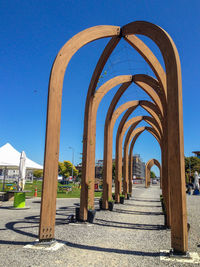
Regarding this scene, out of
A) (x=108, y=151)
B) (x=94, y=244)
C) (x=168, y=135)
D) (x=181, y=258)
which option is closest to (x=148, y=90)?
(x=108, y=151)

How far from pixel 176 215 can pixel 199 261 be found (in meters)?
0.84

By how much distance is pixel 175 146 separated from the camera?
4660 mm

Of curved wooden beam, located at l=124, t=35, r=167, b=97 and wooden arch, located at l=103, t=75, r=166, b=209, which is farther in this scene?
wooden arch, located at l=103, t=75, r=166, b=209

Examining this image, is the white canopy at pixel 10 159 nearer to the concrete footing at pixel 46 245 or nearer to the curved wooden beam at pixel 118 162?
the curved wooden beam at pixel 118 162

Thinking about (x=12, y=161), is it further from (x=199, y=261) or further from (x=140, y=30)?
(x=199, y=261)

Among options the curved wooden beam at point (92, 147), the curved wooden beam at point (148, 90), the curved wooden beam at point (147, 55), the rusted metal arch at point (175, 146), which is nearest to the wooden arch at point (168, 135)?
the rusted metal arch at point (175, 146)

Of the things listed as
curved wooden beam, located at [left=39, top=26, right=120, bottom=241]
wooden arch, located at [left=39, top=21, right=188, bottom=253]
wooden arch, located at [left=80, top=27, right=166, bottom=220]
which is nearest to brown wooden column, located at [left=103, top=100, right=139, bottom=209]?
wooden arch, located at [left=80, top=27, right=166, bottom=220]

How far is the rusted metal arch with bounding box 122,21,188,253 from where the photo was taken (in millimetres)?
4410

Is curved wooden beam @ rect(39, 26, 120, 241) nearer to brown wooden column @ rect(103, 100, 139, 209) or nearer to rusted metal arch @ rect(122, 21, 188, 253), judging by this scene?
rusted metal arch @ rect(122, 21, 188, 253)

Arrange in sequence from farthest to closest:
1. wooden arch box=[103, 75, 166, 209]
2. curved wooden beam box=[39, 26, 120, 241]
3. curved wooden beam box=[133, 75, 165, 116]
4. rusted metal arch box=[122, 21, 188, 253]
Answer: wooden arch box=[103, 75, 166, 209] < curved wooden beam box=[133, 75, 165, 116] < curved wooden beam box=[39, 26, 120, 241] < rusted metal arch box=[122, 21, 188, 253]

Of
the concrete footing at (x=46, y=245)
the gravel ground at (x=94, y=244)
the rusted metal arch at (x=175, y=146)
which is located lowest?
the gravel ground at (x=94, y=244)

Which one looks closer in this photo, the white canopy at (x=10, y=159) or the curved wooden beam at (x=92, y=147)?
the curved wooden beam at (x=92, y=147)

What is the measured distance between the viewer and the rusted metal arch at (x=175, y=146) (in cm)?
441

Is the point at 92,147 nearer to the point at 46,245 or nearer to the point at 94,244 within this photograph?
the point at 94,244
